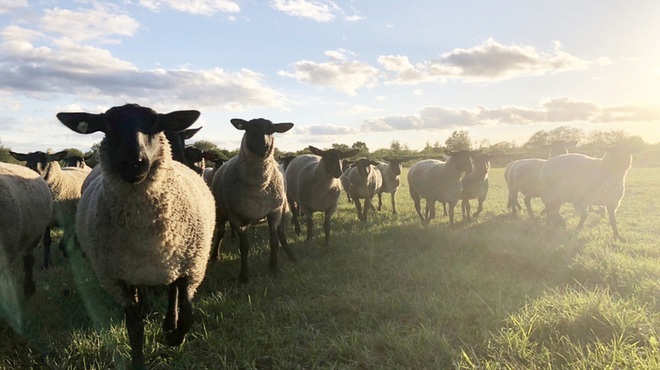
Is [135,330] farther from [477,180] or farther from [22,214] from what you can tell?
[477,180]

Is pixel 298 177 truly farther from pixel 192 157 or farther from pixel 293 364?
pixel 293 364

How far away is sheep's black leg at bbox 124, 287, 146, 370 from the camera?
3045 mm

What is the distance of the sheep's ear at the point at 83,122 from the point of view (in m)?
2.92

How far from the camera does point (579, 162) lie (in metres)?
8.88

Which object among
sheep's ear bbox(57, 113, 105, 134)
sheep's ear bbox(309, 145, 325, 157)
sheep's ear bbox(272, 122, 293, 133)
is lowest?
sheep's ear bbox(309, 145, 325, 157)

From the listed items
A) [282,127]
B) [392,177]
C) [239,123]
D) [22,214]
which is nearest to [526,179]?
[392,177]

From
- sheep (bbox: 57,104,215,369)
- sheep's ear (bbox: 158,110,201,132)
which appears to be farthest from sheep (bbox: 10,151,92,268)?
sheep's ear (bbox: 158,110,201,132)

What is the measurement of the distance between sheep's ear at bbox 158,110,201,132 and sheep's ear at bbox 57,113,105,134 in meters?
0.46

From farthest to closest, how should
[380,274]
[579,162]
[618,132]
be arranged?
[618,132], [579,162], [380,274]

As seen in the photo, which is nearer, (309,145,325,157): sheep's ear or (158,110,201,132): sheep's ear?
(158,110,201,132): sheep's ear

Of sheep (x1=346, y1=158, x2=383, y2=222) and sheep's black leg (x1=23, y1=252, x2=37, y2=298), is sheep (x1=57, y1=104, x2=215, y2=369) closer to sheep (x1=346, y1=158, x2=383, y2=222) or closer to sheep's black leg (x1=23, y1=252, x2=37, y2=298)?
sheep's black leg (x1=23, y1=252, x2=37, y2=298)

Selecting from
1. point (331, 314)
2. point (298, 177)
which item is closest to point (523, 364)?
point (331, 314)

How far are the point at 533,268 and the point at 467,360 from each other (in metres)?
3.25

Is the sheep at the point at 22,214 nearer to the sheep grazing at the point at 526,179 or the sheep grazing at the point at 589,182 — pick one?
the sheep grazing at the point at 589,182
